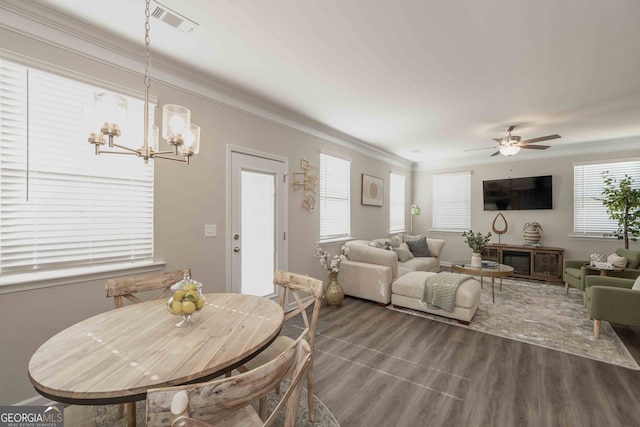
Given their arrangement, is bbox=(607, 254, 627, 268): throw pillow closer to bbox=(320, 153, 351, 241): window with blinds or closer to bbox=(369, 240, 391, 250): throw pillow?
bbox=(369, 240, 391, 250): throw pillow

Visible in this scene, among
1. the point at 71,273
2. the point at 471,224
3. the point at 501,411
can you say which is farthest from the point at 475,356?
the point at 471,224

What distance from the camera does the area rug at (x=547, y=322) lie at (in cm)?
285

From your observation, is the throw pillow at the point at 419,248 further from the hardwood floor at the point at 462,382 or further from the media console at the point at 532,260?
the hardwood floor at the point at 462,382

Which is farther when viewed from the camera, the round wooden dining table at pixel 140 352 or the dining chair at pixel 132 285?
the dining chair at pixel 132 285

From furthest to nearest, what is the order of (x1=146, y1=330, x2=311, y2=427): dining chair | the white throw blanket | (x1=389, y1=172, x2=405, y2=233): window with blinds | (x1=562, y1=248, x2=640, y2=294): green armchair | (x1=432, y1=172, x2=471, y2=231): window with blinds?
(x1=432, y1=172, x2=471, y2=231): window with blinds < (x1=389, y1=172, x2=405, y2=233): window with blinds < (x1=562, y1=248, x2=640, y2=294): green armchair < the white throw blanket < (x1=146, y1=330, x2=311, y2=427): dining chair

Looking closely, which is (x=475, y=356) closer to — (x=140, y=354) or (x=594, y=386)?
(x=594, y=386)

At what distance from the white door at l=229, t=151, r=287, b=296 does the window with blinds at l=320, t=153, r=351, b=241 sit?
0.94 metres

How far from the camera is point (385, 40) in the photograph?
226 cm

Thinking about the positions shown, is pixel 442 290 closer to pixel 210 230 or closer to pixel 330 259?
pixel 330 259

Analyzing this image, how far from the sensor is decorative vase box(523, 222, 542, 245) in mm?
5809

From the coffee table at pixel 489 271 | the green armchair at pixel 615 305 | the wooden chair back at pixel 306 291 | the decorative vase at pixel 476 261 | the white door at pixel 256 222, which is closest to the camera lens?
the wooden chair back at pixel 306 291

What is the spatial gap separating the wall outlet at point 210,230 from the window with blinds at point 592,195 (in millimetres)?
6842

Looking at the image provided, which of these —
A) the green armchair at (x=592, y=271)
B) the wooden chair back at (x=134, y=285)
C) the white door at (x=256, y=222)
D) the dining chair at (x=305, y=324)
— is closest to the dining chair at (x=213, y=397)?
the dining chair at (x=305, y=324)

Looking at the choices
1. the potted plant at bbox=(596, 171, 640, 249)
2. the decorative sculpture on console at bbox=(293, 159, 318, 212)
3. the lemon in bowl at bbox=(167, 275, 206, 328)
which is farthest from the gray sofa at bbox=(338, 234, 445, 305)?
the potted plant at bbox=(596, 171, 640, 249)
